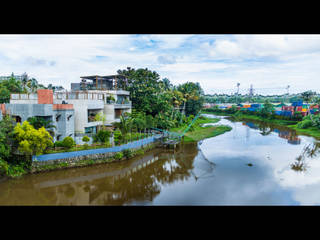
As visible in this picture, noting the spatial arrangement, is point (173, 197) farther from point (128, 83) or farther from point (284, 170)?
point (128, 83)

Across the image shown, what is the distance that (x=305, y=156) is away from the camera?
626 inches

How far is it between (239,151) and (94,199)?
468 inches

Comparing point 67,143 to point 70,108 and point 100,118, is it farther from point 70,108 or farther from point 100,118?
point 100,118

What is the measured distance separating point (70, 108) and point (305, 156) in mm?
17116

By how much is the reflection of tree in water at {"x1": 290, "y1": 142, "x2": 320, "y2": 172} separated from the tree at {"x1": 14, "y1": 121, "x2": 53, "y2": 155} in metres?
14.7

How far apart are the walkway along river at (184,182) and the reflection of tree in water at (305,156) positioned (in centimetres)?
6

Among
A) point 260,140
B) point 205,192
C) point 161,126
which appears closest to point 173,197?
point 205,192

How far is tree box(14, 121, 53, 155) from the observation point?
10.8m

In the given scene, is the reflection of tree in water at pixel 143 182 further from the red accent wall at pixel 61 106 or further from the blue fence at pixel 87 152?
the red accent wall at pixel 61 106

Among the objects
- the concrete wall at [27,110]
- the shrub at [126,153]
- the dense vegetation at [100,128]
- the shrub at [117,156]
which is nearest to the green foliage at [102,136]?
the dense vegetation at [100,128]

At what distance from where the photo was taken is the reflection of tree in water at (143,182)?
31.7 feet

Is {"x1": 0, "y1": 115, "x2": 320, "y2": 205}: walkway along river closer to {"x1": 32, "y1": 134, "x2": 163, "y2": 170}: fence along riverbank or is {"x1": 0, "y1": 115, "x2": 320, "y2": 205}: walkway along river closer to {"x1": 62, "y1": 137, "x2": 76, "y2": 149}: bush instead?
{"x1": 32, "y1": 134, "x2": 163, "y2": 170}: fence along riverbank

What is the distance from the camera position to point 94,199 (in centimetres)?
959

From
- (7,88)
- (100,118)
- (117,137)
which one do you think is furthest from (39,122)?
(7,88)
